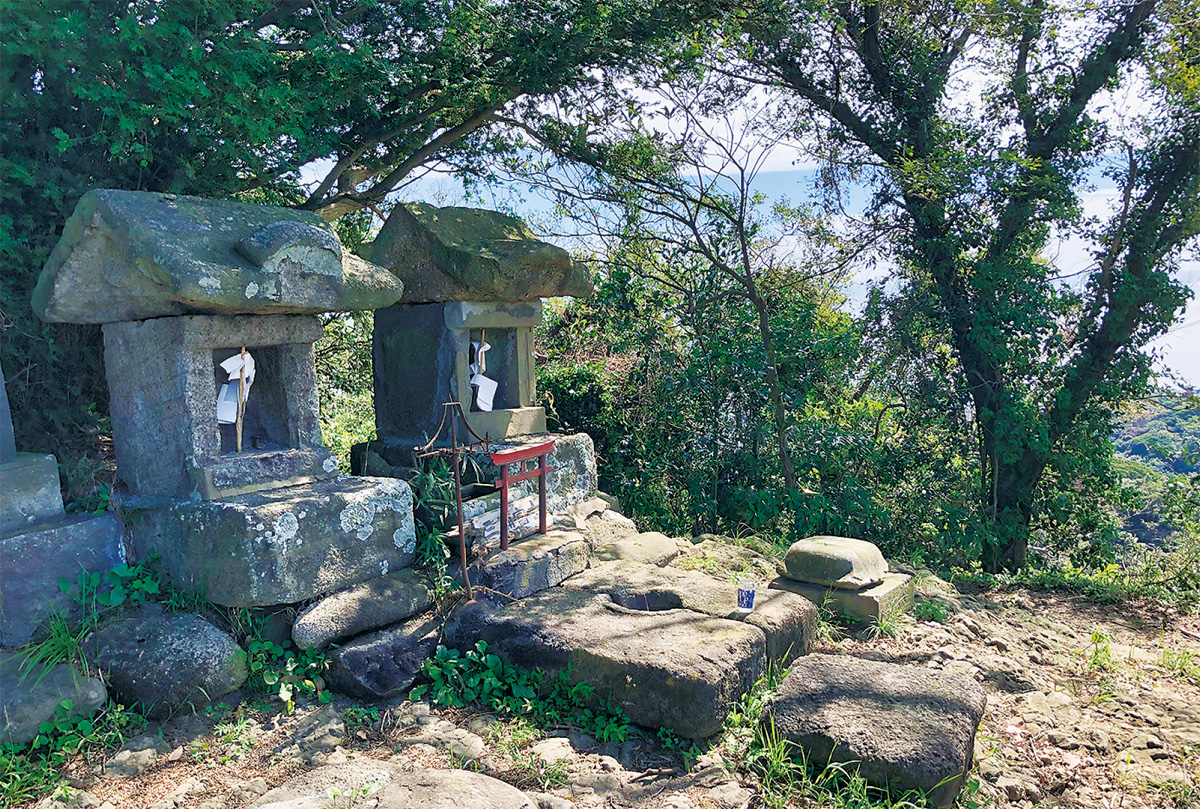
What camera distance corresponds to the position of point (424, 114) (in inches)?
267

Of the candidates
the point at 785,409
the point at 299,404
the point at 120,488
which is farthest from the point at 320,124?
the point at 785,409

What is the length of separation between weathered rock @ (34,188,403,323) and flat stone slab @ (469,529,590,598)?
1.67 meters

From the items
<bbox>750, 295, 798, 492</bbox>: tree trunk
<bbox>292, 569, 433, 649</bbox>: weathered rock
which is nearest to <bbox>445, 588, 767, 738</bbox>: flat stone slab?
<bbox>292, 569, 433, 649</bbox>: weathered rock

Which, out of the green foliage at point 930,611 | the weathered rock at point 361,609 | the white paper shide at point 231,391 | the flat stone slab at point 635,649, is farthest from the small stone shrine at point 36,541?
the green foliage at point 930,611

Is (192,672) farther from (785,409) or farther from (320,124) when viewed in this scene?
(785,409)

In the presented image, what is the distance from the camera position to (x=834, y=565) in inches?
206

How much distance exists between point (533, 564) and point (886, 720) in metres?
2.08

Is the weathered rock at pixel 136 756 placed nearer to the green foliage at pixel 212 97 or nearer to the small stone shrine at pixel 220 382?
the small stone shrine at pixel 220 382

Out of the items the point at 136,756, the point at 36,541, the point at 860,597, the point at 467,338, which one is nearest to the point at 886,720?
the point at 860,597

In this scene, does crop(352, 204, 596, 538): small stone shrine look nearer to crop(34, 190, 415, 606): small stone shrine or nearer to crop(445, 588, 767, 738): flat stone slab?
crop(34, 190, 415, 606): small stone shrine

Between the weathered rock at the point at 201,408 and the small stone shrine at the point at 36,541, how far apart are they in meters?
0.34

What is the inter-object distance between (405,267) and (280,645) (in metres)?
2.43

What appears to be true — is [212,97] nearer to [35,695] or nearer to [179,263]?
[179,263]

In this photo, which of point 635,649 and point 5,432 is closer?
point 635,649
